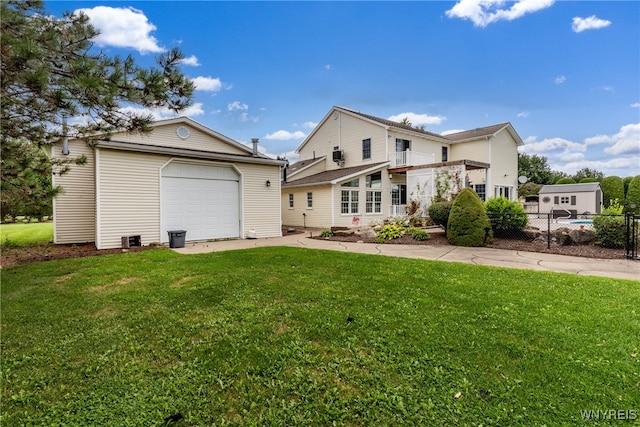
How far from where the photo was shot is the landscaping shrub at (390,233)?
11023 millimetres

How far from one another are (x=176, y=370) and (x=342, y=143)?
1988cm

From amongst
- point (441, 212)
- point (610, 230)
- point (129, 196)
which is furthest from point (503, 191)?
point (129, 196)

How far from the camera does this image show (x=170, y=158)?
10.3 meters

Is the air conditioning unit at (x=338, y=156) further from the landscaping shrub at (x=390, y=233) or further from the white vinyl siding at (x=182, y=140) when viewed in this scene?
the landscaping shrub at (x=390, y=233)

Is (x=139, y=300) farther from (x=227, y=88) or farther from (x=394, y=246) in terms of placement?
(x=227, y=88)

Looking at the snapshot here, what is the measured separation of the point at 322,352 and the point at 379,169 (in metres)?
16.0

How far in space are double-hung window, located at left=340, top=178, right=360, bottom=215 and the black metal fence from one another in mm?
7908

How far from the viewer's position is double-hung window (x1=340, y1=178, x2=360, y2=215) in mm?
16672

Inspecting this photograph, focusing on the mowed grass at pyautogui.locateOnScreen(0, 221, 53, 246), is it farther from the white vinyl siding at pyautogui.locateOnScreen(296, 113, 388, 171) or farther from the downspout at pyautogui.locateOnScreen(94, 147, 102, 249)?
the white vinyl siding at pyautogui.locateOnScreen(296, 113, 388, 171)

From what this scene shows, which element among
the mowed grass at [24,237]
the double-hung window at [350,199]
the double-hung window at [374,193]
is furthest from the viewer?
the double-hung window at [374,193]

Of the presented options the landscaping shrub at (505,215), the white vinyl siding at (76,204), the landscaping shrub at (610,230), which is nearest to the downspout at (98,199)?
the white vinyl siding at (76,204)

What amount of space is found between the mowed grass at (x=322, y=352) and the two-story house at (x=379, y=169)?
39.1 ft

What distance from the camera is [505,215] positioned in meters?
9.82

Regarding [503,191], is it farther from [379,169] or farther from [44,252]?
[44,252]
